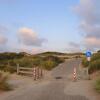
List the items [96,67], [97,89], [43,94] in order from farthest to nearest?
[96,67]
[97,89]
[43,94]

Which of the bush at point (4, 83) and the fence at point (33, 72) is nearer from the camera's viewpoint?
the bush at point (4, 83)

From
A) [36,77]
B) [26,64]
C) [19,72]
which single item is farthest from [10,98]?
[26,64]

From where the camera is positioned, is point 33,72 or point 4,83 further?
point 33,72

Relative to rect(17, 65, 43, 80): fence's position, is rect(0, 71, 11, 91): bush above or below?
below

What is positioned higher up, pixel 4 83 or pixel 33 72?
pixel 33 72

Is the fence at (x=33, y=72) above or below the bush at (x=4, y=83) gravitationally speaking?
above

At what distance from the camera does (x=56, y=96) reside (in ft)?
62.1

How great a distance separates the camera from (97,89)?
70.7 ft

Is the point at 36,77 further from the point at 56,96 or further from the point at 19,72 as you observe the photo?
the point at 56,96

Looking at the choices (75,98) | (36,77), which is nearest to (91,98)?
(75,98)

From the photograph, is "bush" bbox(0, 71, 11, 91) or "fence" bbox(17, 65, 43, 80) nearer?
"bush" bbox(0, 71, 11, 91)

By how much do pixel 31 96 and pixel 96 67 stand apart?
19121mm

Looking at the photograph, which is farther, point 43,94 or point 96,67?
point 96,67

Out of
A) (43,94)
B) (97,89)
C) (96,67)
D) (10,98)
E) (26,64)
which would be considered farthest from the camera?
(26,64)
